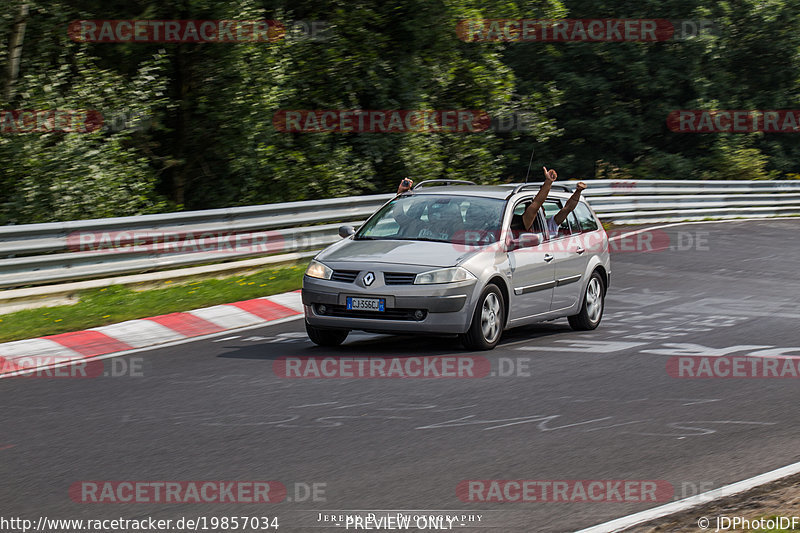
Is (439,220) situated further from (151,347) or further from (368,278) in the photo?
(151,347)

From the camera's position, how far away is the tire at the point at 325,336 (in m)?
11.0

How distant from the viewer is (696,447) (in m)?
7.15

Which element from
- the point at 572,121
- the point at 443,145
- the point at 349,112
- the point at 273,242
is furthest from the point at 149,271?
the point at 572,121

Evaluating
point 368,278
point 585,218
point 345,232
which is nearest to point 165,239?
point 345,232

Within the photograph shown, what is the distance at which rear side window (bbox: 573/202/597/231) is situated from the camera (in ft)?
42.4

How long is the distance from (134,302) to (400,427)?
674cm

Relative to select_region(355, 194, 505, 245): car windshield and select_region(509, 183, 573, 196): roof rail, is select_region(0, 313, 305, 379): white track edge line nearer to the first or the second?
select_region(355, 194, 505, 245): car windshield

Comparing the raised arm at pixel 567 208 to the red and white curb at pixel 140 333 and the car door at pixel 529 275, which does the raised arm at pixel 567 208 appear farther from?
the red and white curb at pixel 140 333

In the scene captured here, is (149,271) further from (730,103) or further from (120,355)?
(730,103)

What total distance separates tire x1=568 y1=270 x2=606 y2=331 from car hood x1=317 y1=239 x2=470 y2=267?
227cm

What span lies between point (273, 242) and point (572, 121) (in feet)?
66.0

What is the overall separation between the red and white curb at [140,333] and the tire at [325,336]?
1.56m

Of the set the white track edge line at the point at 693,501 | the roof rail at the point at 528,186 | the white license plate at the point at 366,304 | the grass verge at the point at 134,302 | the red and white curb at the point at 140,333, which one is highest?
the roof rail at the point at 528,186

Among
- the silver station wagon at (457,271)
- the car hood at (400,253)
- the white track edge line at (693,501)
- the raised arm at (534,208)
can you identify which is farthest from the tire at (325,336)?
the white track edge line at (693,501)
